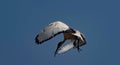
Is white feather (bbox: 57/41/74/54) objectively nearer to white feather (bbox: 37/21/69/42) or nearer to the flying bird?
the flying bird

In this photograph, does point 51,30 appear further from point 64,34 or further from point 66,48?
point 66,48

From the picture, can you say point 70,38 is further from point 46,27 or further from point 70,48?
point 46,27

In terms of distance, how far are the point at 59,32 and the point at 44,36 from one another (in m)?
1.19

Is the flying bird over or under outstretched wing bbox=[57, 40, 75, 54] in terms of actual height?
over

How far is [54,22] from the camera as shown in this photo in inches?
1475

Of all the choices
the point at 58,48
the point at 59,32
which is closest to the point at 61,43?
the point at 58,48

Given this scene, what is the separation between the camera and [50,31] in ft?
116

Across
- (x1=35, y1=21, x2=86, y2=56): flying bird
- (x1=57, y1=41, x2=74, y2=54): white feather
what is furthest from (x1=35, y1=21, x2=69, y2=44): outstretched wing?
(x1=57, y1=41, x2=74, y2=54): white feather

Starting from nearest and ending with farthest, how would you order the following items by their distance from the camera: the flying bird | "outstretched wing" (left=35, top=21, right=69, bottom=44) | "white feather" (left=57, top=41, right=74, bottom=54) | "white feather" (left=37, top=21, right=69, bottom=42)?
"outstretched wing" (left=35, top=21, right=69, bottom=44)
"white feather" (left=37, top=21, right=69, bottom=42)
the flying bird
"white feather" (left=57, top=41, right=74, bottom=54)

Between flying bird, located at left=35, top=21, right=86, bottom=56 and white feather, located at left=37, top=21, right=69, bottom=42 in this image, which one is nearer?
white feather, located at left=37, top=21, right=69, bottom=42

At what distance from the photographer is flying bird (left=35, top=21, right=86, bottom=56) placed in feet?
115

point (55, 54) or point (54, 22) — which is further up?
point (54, 22)

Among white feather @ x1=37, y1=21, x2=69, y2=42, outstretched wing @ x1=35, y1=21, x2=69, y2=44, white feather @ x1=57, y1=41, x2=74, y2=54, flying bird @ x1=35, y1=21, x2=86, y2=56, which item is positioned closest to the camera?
outstretched wing @ x1=35, y1=21, x2=69, y2=44

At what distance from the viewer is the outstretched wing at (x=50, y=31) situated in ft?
114
